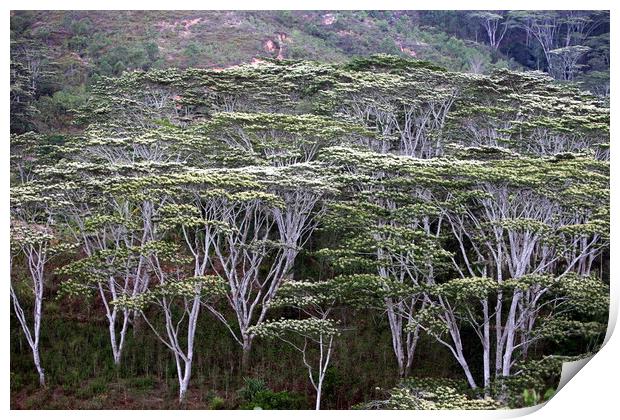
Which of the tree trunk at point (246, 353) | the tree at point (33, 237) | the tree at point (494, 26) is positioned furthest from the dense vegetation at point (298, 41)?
the tree trunk at point (246, 353)

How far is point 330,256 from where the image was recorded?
13039mm

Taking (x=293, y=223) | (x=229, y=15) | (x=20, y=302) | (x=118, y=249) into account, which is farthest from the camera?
(x=229, y=15)

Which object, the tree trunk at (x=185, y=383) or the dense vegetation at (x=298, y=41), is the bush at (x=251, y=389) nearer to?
the tree trunk at (x=185, y=383)

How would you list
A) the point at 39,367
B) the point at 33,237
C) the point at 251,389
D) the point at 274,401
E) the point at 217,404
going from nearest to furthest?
the point at 274,401 < the point at 217,404 < the point at 251,389 < the point at 33,237 < the point at 39,367

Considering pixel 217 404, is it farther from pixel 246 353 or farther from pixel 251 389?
pixel 246 353

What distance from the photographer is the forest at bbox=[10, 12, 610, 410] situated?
11.8m

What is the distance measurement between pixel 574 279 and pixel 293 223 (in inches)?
193

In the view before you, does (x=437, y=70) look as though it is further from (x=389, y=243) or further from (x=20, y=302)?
(x=20, y=302)

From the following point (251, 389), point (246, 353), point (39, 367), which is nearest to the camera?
point (251, 389)

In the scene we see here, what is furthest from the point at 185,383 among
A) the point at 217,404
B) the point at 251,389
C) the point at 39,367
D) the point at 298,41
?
the point at 298,41

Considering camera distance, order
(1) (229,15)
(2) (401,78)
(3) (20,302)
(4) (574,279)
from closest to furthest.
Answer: (4) (574,279)
(3) (20,302)
(2) (401,78)
(1) (229,15)

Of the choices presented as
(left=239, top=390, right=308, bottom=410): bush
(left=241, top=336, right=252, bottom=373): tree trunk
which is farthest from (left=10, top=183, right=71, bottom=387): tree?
(left=239, top=390, right=308, bottom=410): bush

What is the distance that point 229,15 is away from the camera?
26.2 metres
